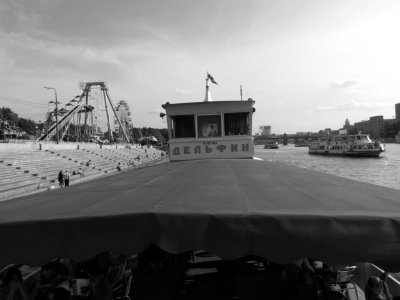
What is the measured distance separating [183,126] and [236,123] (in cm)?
179

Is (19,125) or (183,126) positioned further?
(19,125)

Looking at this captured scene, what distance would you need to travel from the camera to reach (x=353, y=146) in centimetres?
7288

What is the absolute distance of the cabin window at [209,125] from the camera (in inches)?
476

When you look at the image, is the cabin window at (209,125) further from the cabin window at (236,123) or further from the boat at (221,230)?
the boat at (221,230)

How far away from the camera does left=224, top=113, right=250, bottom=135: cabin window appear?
1202 cm

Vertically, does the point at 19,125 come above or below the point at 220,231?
above

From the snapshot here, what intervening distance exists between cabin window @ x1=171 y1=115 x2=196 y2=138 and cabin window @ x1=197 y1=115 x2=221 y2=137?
237mm

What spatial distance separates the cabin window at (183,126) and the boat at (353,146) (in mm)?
65612

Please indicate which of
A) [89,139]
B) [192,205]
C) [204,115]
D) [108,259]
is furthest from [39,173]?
[89,139]

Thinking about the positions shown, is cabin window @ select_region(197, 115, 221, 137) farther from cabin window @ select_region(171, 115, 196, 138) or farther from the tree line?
the tree line

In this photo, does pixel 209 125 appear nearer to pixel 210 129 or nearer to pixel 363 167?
pixel 210 129

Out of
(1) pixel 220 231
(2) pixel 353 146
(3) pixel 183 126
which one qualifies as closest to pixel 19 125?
(2) pixel 353 146

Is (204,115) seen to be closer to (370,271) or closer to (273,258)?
A: (370,271)

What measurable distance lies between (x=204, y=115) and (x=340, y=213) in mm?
9646
